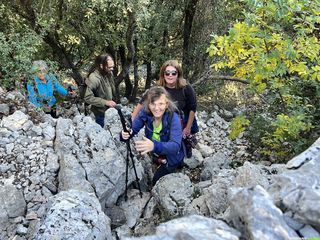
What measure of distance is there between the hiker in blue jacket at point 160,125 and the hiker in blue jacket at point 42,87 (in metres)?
3.47

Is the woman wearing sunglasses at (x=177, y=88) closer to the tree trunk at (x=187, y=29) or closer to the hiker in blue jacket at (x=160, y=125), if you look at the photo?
the hiker in blue jacket at (x=160, y=125)

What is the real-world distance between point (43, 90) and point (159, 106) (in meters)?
4.14

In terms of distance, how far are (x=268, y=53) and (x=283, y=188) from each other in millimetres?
3921

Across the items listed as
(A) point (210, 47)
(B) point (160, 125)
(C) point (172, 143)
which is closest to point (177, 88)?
(A) point (210, 47)

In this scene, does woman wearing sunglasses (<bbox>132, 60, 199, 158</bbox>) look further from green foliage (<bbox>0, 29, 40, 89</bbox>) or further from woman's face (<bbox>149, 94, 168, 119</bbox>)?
green foliage (<bbox>0, 29, 40, 89</bbox>)

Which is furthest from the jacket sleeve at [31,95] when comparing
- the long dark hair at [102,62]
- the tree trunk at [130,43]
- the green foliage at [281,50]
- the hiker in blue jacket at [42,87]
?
the green foliage at [281,50]

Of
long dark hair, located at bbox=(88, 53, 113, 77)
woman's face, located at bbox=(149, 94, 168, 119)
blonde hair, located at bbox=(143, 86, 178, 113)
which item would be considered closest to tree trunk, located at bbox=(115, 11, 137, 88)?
long dark hair, located at bbox=(88, 53, 113, 77)

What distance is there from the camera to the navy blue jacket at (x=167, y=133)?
5664 millimetres

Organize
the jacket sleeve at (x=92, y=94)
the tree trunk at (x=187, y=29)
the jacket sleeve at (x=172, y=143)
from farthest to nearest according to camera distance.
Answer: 1. the tree trunk at (x=187, y=29)
2. the jacket sleeve at (x=92, y=94)
3. the jacket sleeve at (x=172, y=143)

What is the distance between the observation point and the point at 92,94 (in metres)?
8.10

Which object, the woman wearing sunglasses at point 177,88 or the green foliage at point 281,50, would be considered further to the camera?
the woman wearing sunglasses at point 177,88

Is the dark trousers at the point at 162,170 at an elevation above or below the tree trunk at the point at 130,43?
below

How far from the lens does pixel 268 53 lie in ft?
22.4

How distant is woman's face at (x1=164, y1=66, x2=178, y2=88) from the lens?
271 inches
